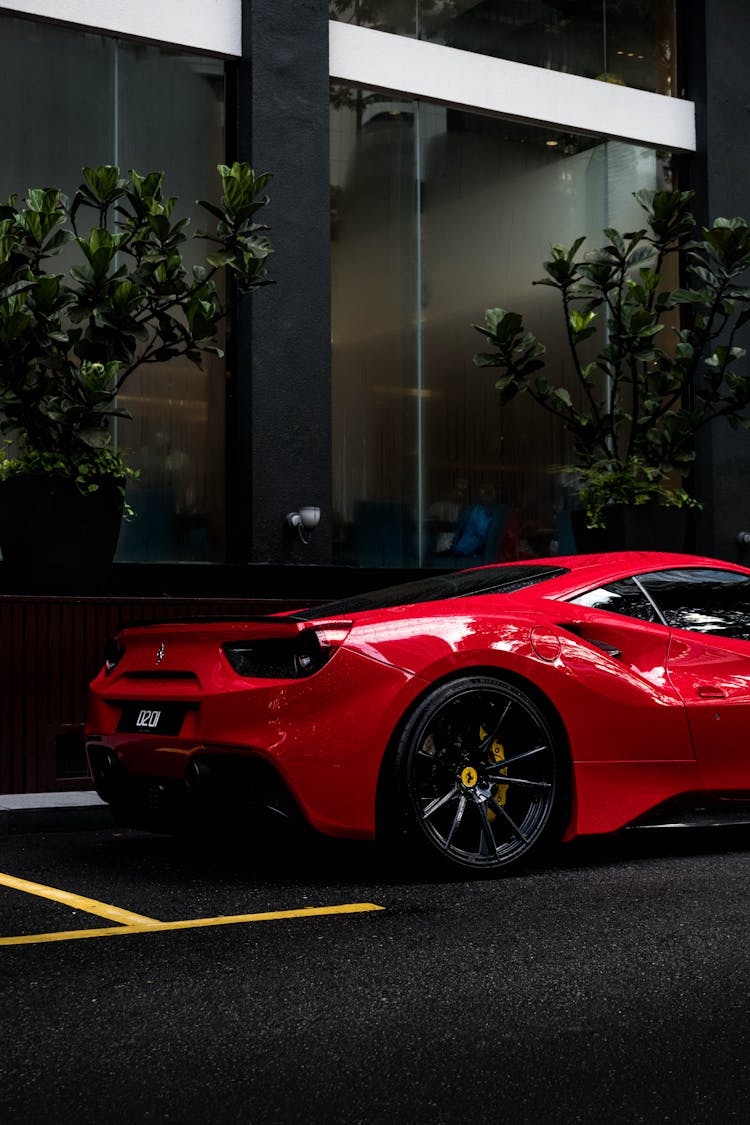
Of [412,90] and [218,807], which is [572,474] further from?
[218,807]

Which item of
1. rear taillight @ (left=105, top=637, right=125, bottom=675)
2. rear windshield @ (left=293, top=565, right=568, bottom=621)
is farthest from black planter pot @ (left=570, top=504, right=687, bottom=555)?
rear taillight @ (left=105, top=637, right=125, bottom=675)

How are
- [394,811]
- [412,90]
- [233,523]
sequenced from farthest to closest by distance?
[412,90] → [233,523] → [394,811]

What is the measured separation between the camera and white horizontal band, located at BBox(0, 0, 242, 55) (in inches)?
454

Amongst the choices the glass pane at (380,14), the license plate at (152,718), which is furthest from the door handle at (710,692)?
the glass pane at (380,14)

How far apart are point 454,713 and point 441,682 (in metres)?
Result: 0.15

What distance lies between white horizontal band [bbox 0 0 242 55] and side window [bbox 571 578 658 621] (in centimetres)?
766

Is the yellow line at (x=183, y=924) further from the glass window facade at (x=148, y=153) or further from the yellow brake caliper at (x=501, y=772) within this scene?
the glass window facade at (x=148, y=153)

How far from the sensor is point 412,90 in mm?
13195

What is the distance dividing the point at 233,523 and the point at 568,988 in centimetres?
845

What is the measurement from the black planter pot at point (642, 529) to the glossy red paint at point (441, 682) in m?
5.52

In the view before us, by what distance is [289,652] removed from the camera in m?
5.47

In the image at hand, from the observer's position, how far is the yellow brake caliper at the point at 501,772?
561cm

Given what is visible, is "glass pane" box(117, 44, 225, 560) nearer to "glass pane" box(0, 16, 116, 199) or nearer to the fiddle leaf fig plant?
"glass pane" box(0, 16, 116, 199)

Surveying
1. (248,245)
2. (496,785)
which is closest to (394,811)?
(496,785)
